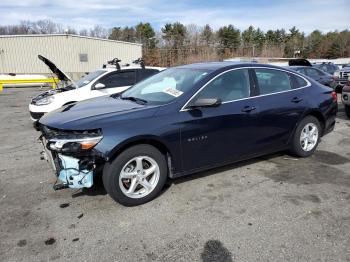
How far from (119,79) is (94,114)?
15.3 ft

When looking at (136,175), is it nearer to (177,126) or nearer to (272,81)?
(177,126)

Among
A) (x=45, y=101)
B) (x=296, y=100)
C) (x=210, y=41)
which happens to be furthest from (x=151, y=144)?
(x=210, y=41)

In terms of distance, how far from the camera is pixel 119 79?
8211 mm

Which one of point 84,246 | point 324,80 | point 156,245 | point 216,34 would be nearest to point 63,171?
point 84,246

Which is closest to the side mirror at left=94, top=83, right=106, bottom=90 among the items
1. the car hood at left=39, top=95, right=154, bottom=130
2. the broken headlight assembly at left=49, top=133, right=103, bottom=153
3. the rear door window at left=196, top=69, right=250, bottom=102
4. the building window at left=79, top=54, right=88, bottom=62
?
the car hood at left=39, top=95, right=154, bottom=130

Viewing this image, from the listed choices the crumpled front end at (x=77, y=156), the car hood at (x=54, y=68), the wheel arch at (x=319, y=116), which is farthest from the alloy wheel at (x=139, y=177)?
the car hood at (x=54, y=68)

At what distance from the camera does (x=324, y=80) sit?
13039 mm

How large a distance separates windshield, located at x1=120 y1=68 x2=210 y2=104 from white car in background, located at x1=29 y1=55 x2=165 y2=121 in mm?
3202

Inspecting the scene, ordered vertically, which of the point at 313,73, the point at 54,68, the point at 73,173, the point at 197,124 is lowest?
the point at 73,173

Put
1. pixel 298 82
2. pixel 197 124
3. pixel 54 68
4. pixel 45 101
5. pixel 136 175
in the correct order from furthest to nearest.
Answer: pixel 54 68 → pixel 45 101 → pixel 298 82 → pixel 197 124 → pixel 136 175

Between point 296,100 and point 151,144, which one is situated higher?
point 296,100

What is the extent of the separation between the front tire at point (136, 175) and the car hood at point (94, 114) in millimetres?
395

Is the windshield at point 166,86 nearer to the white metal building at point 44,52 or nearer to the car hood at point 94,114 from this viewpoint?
the car hood at point 94,114

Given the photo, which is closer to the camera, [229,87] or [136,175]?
[136,175]
